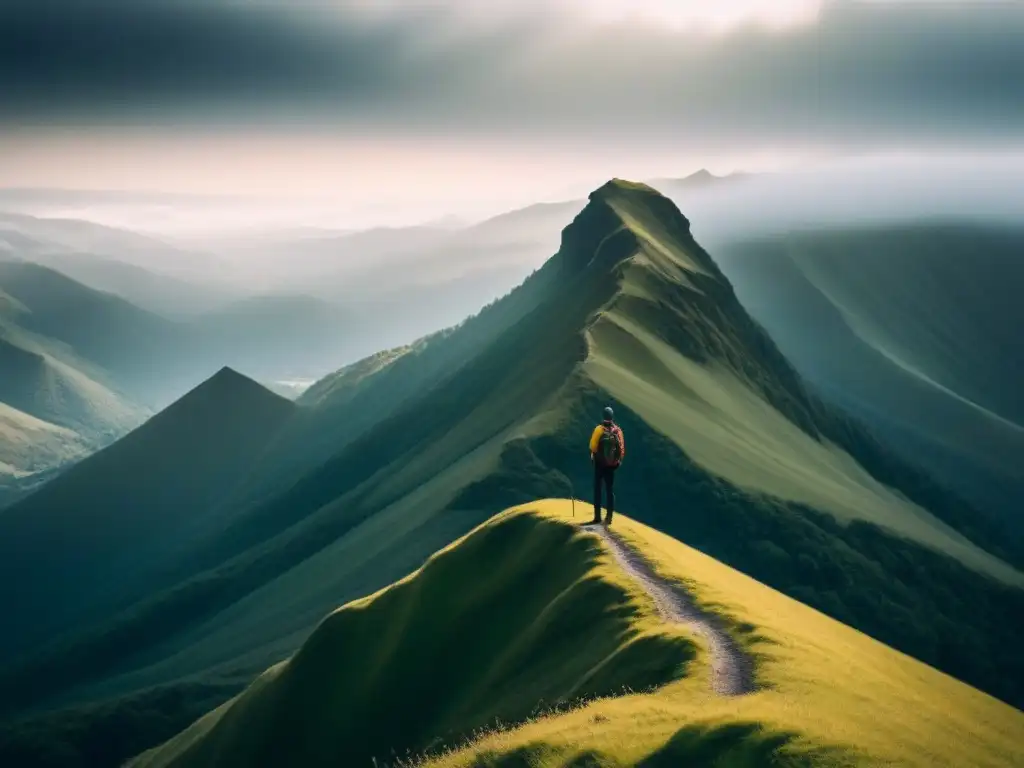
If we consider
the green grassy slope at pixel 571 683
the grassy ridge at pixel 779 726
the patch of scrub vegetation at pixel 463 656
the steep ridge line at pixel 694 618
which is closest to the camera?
the grassy ridge at pixel 779 726

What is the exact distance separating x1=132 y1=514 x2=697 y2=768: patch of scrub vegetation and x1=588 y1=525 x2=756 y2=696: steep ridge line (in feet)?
2.92

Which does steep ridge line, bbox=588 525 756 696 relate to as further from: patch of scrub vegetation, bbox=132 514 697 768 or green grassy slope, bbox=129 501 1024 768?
patch of scrub vegetation, bbox=132 514 697 768

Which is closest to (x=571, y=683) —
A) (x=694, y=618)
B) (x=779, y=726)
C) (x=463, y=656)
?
(x=694, y=618)

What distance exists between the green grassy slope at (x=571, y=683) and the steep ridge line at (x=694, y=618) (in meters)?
0.64

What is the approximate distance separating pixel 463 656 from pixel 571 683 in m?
18.3

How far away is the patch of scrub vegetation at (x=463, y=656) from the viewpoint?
1977 inches

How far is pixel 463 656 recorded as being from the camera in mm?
66438

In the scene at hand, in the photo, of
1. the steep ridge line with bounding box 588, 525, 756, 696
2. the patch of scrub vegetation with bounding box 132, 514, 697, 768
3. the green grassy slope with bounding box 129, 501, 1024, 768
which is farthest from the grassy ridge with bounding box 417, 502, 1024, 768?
the patch of scrub vegetation with bounding box 132, 514, 697, 768

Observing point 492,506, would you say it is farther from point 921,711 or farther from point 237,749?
point 921,711

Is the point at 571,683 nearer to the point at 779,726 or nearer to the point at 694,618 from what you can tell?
the point at 694,618

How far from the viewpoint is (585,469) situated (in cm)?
18325

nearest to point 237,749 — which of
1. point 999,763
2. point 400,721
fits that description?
point 400,721

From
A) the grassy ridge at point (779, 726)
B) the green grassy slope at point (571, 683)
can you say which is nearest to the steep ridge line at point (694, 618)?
the green grassy slope at point (571, 683)

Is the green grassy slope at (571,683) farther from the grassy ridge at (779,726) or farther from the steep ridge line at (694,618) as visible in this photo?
the steep ridge line at (694,618)
